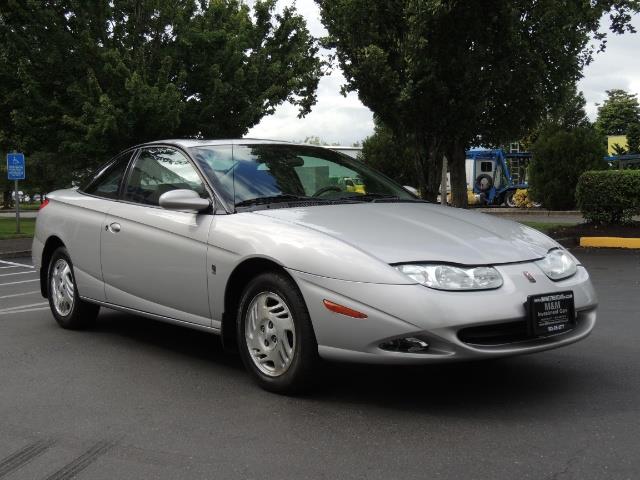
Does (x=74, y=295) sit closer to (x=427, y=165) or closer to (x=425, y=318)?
(x=425, y=318)

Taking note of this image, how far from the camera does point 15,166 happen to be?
779 inches

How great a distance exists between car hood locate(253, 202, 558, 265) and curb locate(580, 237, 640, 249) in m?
9.91

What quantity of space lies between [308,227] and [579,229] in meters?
12.7

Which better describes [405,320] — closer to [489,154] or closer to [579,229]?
[579,229]

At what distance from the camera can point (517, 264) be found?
421cm

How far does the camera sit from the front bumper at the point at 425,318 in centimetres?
391

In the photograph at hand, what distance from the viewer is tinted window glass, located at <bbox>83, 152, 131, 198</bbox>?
Answer: 20.4ft

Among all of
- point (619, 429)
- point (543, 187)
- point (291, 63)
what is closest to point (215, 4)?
point (291, 63)

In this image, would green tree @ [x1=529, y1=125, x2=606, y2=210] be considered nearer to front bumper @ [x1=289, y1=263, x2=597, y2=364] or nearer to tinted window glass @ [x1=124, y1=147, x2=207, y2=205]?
tinted window glass @ [x1=124, y1=147, x2=207, y2=205]

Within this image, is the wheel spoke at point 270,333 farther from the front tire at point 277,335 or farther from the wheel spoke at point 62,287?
the wheel spoke at point 62,287

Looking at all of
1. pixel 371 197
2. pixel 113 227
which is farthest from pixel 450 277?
pixel 113 227

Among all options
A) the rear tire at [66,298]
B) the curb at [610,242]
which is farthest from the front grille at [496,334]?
the curb at [610,242]

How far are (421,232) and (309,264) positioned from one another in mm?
660

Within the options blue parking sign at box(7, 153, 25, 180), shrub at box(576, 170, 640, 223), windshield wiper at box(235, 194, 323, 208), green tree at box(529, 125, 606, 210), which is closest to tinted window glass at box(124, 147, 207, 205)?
windshield wiper at box(235, 194, 323, 208)
